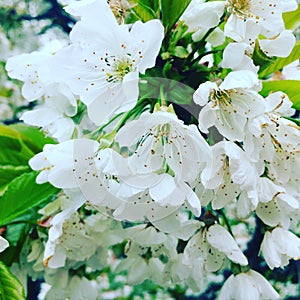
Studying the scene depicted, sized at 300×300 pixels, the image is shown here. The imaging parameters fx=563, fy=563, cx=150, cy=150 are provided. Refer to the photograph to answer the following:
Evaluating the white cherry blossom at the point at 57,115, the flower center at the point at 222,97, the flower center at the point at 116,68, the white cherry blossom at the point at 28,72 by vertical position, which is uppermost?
the flower center at the point at 116,68

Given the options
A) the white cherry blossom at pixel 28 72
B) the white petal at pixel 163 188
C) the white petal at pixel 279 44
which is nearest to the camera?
the white petal at pixel 163 188

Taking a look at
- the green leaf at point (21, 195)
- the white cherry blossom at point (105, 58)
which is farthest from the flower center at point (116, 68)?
the green leaf at point (21, 195)

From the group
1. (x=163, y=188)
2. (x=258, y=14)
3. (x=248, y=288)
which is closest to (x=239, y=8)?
(x=258, y=14)

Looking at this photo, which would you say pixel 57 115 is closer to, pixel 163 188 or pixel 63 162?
pixel 63 162

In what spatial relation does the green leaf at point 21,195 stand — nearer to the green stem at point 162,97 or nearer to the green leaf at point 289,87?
the green stem at point 162,97

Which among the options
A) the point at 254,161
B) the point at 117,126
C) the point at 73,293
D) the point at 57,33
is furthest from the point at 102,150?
the point at 57,33

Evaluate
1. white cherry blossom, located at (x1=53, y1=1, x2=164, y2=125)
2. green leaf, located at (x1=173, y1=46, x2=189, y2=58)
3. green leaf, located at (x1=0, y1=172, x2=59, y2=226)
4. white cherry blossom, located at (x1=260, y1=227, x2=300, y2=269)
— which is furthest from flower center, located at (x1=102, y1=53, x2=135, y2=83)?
white cherry blossom, located at (x1=260, y1=227, x2=300, y2=269)

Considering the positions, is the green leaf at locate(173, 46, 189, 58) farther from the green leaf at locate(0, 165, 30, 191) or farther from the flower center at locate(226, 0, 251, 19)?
the green leaf at locate(0, 165, 30, 191)
